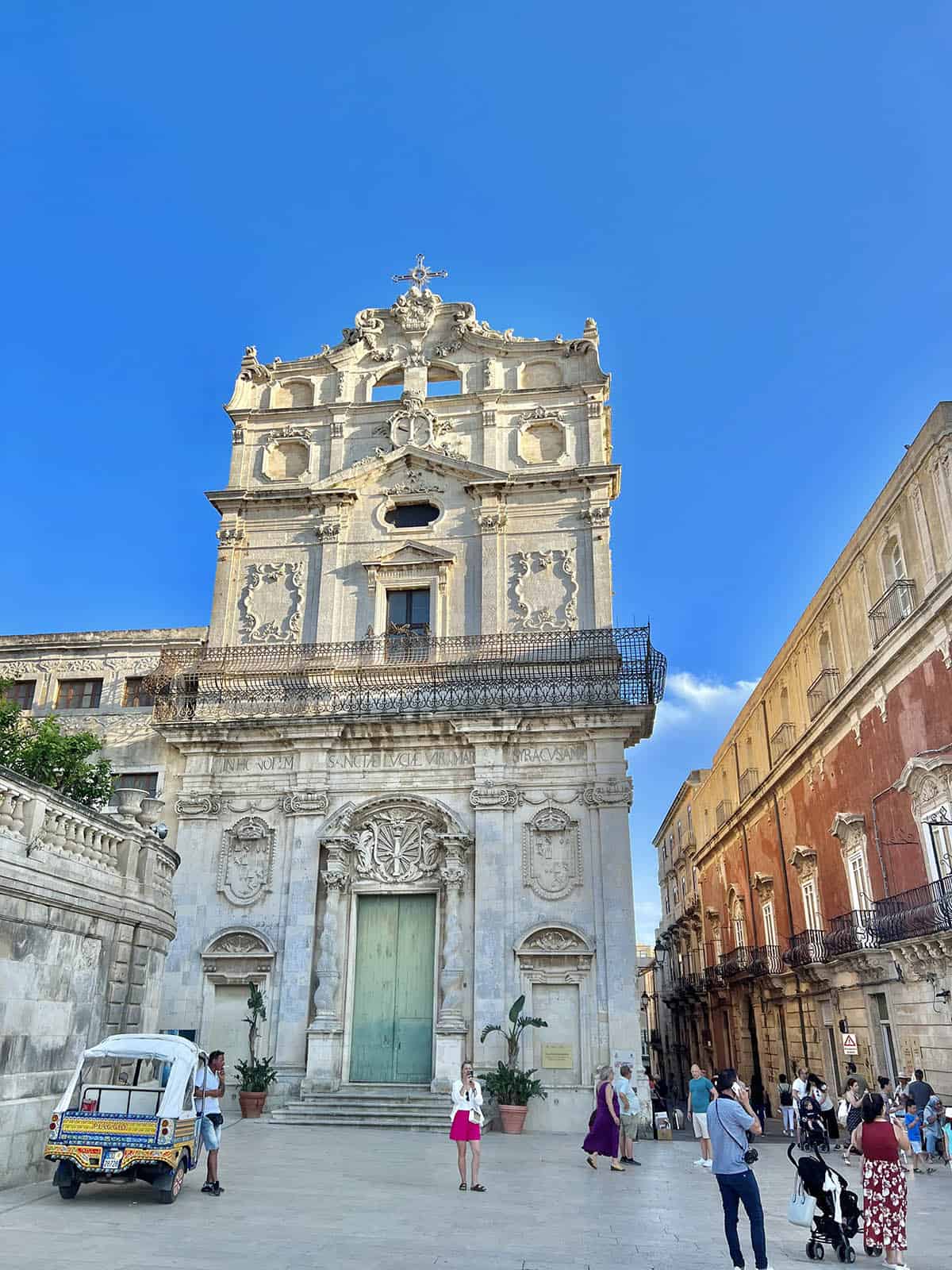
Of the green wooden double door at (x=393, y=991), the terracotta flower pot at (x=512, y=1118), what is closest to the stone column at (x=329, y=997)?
the green wooden double door at (x=393, y=991)

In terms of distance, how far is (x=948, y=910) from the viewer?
16438mm

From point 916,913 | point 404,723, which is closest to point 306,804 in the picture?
point 404,723

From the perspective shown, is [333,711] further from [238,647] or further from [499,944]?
[499,944]

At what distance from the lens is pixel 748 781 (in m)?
34.2

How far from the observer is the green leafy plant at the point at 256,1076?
61.4 ft

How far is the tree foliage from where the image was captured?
739 inches

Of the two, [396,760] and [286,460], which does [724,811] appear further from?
[286,460]

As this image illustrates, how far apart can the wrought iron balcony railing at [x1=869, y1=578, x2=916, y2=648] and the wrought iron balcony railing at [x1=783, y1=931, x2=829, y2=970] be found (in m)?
7.91

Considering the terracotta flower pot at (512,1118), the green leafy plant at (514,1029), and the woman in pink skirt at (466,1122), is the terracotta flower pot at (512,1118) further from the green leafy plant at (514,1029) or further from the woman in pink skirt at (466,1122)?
the woman in pink skirt at (466,1122)

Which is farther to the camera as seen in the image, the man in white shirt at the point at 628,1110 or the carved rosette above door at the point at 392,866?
the carved rosette above door at the point at 392,866

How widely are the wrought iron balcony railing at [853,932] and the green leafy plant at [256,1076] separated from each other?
1236cm

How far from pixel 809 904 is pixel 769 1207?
53.7 ft

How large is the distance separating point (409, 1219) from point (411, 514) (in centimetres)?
1776

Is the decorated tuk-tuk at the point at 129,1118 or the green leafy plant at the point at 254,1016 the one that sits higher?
the green leafy plant at the point at 254,1016
